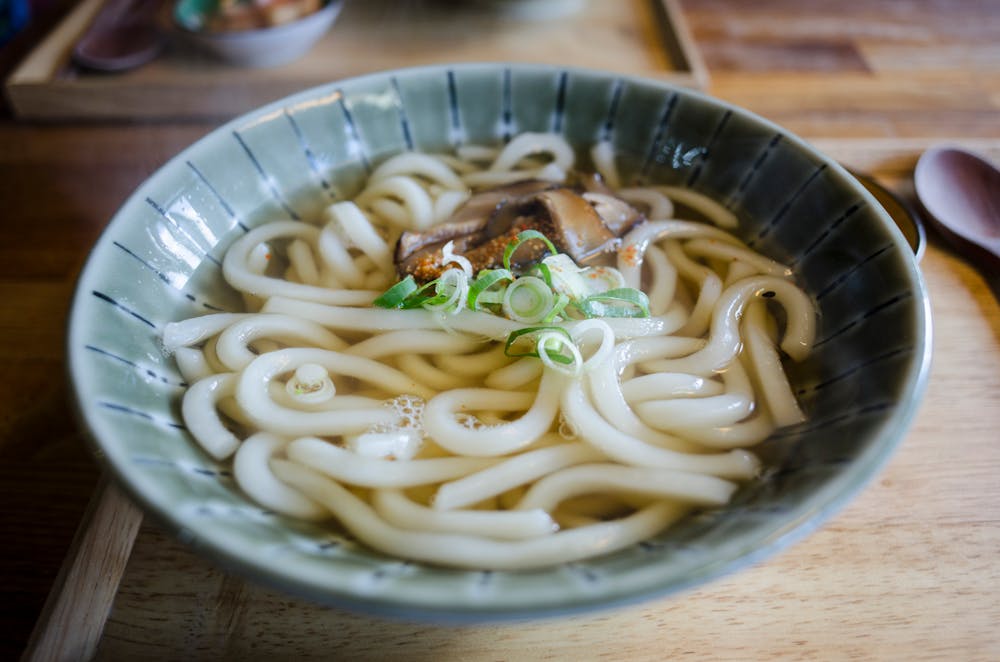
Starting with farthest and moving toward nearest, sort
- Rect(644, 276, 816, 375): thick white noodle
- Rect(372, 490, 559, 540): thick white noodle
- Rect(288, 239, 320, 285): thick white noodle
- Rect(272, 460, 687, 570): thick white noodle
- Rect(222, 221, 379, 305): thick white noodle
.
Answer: Rect(288, 239, 320, 285): thick white noodle, Rect(222, 221, 379, 305): thick white noodle, Rect(644, 276, 816, 375): thick white noodle, Rect(372, 490, 559, 540): thick white noodle, Rect(272, 460, 687, 570): thick white noodle

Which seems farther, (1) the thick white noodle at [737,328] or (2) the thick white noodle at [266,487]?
(1) the thick white noodle at [737,328]

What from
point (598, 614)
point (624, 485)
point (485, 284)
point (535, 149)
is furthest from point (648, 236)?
point (598, 614)

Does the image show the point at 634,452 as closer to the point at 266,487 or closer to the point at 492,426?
the point at 492,426

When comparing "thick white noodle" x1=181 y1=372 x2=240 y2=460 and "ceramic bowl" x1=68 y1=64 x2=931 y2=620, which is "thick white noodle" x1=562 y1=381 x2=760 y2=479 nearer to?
"ceramic bowl" x1=68 y1=64 x2=931 y2=620

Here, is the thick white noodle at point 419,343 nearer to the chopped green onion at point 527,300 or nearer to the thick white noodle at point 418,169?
the chopped green onion at point 527,300

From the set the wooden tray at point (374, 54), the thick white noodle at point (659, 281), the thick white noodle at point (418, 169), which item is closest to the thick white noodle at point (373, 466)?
the thick white noodle at point (659, 281)

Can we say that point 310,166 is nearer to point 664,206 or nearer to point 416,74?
point 416,74

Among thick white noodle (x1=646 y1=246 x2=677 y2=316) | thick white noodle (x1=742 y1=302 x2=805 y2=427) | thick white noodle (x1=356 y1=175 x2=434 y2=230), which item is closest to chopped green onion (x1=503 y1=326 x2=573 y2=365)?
thick white noodle (x1=646 y1=246 x2=677 y2=316)
